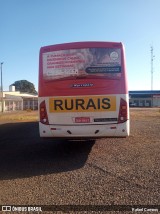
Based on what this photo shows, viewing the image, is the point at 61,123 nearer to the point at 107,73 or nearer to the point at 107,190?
the point at 107,73

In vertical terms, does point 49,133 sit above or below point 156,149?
above

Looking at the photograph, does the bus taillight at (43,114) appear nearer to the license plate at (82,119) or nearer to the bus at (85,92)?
the bus at (85,92)

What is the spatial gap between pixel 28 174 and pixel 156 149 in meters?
5.37

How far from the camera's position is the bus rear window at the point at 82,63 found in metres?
9.78

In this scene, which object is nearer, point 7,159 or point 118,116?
point 118,116

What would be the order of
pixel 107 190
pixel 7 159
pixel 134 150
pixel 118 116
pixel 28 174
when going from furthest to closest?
pixel 134 150 → pixel 7 159 → pixel 118 116 → pixel 28 174 → pixel 107 190

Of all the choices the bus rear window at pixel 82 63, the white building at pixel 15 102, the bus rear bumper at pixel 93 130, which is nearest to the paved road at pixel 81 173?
the bus rear bumper at pixel 93 130

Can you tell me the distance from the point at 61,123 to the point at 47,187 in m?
2.99

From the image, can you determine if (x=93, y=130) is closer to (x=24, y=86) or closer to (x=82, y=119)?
(x=82, y=119)

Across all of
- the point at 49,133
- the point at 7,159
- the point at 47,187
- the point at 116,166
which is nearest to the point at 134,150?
the point at 116,166

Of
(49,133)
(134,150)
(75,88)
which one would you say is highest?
(75,88)

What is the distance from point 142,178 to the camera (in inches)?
303

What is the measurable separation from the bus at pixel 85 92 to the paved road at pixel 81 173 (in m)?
1.06

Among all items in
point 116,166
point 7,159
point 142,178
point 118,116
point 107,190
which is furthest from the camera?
point 7,159
